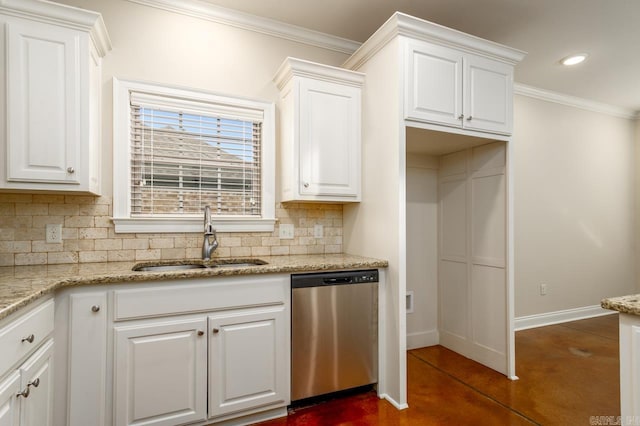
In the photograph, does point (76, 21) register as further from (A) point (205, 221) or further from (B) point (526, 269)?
(B) point (526, 269)

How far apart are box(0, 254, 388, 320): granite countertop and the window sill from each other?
9.8 inches

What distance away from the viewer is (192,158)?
2.49 metres

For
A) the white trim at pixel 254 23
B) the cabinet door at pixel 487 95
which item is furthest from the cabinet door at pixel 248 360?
the white trim at pixel 254 23

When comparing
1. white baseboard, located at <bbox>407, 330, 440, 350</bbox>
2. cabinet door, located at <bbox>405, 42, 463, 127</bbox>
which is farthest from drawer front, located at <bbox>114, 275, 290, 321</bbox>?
A: white baseboard, located at <bbox>407, 330, 440, 350</bbox>

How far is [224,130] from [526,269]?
3517 mm

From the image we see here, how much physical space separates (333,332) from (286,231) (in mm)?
895

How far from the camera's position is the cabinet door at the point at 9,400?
1.16m

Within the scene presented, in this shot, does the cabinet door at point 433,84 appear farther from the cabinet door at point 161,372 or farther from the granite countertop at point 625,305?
the cabinet door at point 161,372

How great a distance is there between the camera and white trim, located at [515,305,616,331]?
3828 mm

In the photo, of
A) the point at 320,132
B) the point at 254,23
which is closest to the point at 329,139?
the point at 320,132

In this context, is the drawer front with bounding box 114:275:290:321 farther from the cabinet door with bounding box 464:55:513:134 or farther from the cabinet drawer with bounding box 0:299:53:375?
the cabinet door with bounding box 464:55:513:134

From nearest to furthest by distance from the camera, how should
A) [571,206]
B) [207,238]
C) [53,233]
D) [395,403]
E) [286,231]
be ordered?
[53,233]
[395,403]
[207,238]
[286,231]
[571,206]

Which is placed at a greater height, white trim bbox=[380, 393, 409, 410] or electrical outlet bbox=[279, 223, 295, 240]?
electrical outlet bbox=[279, 223, 295, 240]

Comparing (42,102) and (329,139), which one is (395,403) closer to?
(329,139)
